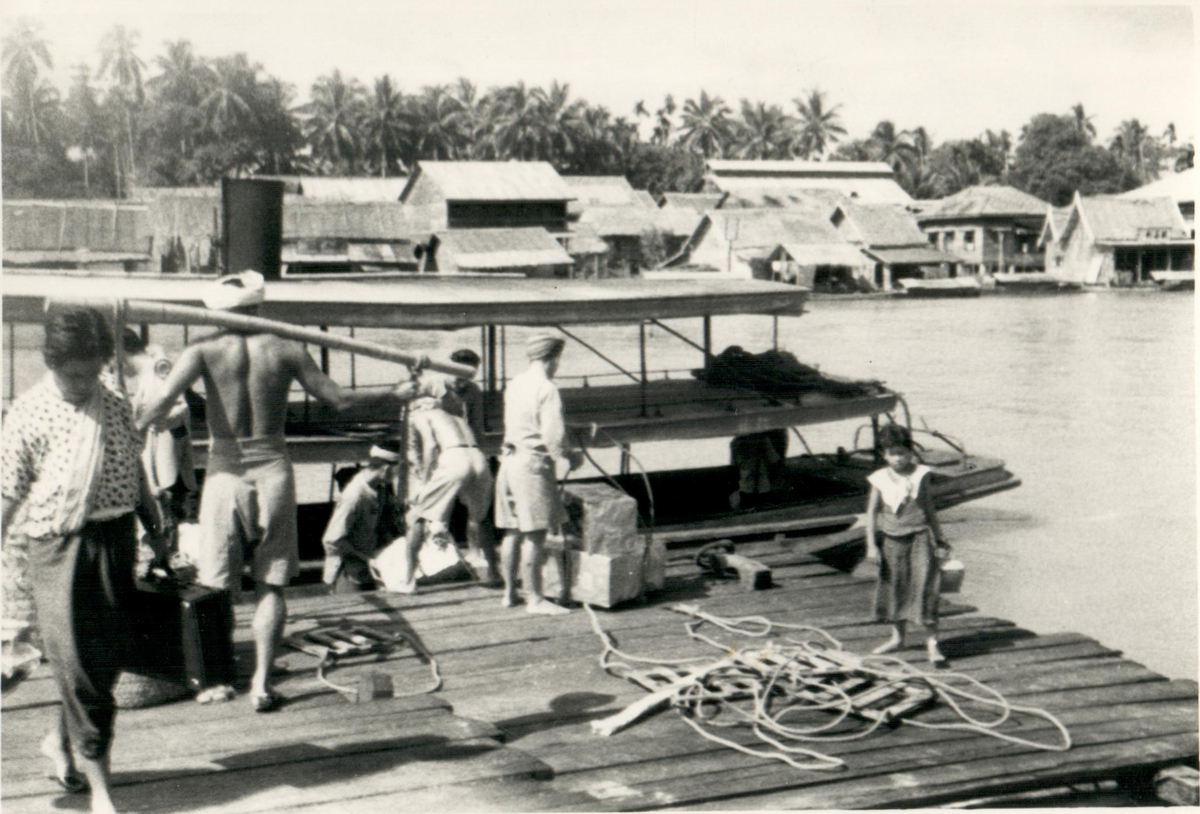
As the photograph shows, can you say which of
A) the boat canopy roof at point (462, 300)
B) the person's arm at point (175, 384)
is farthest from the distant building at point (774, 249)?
the person's arm at point (175, 384)

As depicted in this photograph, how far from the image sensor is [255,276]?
4879 mm

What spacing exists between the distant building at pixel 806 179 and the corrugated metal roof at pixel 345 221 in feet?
78.6

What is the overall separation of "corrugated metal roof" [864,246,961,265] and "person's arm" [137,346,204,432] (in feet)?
169

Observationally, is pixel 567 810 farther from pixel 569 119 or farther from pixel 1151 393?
pixel 569 119

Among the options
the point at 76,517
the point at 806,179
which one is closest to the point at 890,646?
the point at 76,517

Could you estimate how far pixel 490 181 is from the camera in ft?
157

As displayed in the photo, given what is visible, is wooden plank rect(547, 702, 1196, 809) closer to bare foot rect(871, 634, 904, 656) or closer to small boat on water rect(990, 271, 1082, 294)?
bare foot rect(871, 634, 904, 656)

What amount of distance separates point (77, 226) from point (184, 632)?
32.3 meters

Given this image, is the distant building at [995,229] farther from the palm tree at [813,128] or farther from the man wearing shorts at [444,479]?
the man wearing shorts at [444,479]

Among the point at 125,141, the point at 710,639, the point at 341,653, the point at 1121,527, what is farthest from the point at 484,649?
the point at 125,141

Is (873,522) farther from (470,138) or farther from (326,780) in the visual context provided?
(470,138)

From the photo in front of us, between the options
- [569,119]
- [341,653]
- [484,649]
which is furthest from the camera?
[569,119]

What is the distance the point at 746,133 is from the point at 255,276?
3140 inches

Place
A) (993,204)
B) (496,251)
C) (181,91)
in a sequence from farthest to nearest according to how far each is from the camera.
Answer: (993,204) < (181,91) < (496,251)
